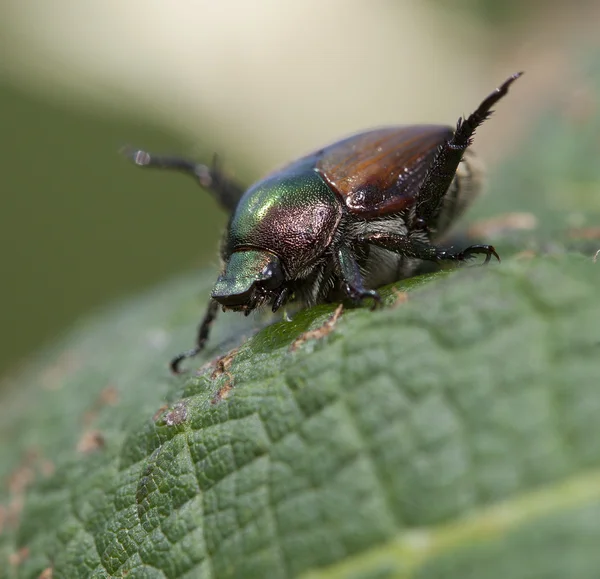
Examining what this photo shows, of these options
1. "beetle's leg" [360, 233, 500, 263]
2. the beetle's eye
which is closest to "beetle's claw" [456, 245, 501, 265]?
"beetle's leg" [360, 233, 500, 263]

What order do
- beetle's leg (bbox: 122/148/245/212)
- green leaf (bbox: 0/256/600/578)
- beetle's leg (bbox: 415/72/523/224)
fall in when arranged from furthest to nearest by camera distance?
1. beetle's leg (bbox: 122/148/245/212)
2. beetle's leg (bbox: 415/72/523/224)
3. green leaf (bbox: 0/256/600/578)

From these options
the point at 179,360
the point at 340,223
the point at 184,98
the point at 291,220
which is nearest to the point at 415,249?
the point at 340,223

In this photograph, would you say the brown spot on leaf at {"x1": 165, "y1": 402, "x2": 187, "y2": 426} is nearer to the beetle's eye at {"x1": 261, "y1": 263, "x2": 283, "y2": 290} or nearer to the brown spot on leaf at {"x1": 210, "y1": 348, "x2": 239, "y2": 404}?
the brown spot on leaf at {"x1": 210, "y1": 348, "x2": 239, "y2": 404}

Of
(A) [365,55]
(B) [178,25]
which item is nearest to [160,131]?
(B) [178,25]

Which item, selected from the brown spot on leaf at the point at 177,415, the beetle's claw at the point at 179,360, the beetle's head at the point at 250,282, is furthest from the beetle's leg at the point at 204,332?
the brown spot on leaf at the point at 177,415

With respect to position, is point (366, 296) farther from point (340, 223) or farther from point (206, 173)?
point (206, 173)

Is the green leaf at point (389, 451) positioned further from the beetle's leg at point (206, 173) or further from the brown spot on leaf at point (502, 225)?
the brown spot on leaf at point (502, 225)

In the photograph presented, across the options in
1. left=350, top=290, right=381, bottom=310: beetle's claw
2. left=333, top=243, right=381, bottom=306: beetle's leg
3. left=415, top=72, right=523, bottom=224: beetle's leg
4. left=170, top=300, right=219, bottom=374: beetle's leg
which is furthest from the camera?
left=170, top=300, right=219, bottom=374: beetle's leg
